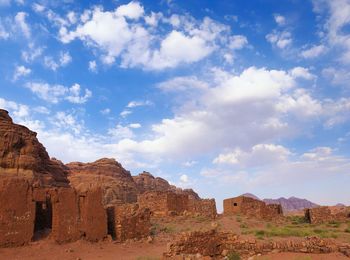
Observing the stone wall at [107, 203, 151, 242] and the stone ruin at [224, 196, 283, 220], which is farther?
the stone ruin at [224, 196, 283, 220]

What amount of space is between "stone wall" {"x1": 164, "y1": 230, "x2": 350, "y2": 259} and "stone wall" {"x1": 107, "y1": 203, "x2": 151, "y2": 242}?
5514 mm

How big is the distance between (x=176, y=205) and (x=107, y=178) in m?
45.1

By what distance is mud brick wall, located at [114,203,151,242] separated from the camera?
649 inches

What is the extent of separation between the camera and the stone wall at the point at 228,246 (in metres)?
11.5

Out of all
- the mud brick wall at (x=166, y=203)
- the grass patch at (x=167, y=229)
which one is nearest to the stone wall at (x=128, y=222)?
the grass patch at (x=167, y=229)

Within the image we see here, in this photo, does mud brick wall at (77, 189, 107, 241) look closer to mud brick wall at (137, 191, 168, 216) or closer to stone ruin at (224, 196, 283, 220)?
mud brick wall at (137, 191, 168, 216)

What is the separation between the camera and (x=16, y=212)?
13797mm

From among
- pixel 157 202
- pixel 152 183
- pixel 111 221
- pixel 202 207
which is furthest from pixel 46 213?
pixel 152 183

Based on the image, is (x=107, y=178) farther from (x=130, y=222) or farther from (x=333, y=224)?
(x=130, y=222)

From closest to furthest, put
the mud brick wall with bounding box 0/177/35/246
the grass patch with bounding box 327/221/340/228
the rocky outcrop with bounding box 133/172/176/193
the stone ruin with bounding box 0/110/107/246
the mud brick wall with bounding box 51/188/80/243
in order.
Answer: the mud brick wall with bounding box 0/177/35/246 < the stone ruin with bounding box 0/110/107/246 < the mud brick wall with bounding box 51/188/80/243 < the grass patch with bounding box 327/221/340/228 < the rocky outcrop with bounding box 133/172/176/193

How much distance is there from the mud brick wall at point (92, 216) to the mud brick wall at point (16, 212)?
77.0 inches

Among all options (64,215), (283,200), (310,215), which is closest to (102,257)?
(64,215)

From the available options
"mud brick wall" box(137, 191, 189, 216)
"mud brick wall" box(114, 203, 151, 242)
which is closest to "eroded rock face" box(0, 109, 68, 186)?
"mud brick wall" box(137, 191, 189, 216)

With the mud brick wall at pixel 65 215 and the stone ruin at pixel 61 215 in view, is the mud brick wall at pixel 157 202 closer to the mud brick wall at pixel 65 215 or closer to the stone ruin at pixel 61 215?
the stone ruin at pixel 61 215
